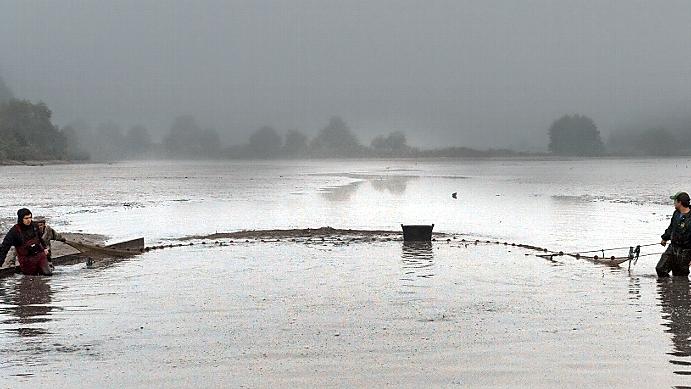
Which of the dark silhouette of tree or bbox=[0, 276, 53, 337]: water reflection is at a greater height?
the dark silhouette of tree

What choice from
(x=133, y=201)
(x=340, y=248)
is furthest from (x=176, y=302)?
(x=133, y=201)

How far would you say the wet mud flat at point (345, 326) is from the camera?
880cm

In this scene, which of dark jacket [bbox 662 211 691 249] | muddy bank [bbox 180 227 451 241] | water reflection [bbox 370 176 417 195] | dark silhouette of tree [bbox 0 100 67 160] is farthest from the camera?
dark silhouette of tree [bbox 0 100 67 160]

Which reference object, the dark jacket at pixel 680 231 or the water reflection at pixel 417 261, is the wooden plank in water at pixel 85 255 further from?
the dark jacket at pixel 680 231

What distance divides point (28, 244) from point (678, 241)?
48.6ft

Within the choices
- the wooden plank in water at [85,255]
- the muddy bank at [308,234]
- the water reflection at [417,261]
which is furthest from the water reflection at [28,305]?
the muddy bank at [308,234]

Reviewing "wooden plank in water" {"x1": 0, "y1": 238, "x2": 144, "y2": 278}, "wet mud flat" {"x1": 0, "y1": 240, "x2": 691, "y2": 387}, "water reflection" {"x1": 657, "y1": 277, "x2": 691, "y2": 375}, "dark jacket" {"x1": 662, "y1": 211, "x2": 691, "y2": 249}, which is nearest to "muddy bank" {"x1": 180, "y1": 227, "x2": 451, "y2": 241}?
"wooden plank in water" {"x1": 0, "y1": 238, "x2": 144, "y2": 278}

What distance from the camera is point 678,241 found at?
1527 cm

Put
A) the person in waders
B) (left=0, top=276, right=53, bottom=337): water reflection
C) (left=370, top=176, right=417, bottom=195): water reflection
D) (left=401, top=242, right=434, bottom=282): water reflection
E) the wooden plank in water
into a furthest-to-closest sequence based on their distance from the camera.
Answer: (left=370, top=176, right=417, bottom=195): water reflection → (left=401, top=242, right=434, bottom=282): water reflection → the wooden plank in water → the person in waders → (left=0, top=276, right=53, bottom=337): water reflection

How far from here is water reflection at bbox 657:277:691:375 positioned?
925 centimetres

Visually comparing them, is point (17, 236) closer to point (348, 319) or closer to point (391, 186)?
point (348, 319)

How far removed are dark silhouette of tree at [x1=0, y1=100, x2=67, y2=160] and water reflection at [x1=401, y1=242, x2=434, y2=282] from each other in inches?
6979

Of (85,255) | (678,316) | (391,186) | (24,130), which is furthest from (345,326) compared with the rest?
(24,130)

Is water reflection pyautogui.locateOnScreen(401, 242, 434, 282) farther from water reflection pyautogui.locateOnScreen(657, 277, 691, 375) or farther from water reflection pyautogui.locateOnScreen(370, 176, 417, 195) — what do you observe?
water reflection pyautogui.locateOnScreen(370, 176, 417, 195)
